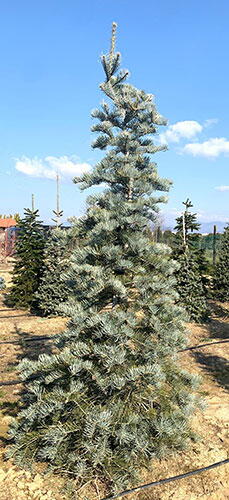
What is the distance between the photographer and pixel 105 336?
16.7ft

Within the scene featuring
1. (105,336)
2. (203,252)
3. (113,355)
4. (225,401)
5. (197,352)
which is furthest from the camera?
(203,252)

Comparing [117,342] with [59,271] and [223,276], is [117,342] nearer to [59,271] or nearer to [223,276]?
[59,271]

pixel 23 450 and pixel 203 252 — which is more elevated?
pixel 203 252

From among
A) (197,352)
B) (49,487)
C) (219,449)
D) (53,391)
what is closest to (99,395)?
(53,391)

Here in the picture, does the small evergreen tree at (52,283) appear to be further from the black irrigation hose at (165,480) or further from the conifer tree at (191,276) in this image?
the black irrigation hose at (165,480)

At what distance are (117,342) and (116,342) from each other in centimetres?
2

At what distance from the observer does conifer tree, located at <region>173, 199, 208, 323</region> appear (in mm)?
12758

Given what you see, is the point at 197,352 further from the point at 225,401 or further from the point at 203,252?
the point at 203,252

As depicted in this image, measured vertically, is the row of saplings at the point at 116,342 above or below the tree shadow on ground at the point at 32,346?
above

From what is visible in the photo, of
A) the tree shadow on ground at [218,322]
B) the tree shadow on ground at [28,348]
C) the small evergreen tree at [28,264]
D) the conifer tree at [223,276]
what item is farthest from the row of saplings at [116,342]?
the conifer tree at [223,276]

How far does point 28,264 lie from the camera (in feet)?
45.3

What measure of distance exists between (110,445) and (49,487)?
2.98 feet

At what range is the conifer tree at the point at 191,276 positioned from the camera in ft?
41.9

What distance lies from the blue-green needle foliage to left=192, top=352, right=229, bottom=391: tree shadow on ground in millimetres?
3149
